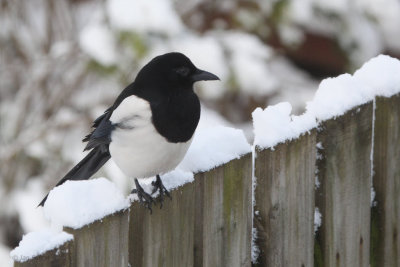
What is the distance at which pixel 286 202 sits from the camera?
2033 millimetres

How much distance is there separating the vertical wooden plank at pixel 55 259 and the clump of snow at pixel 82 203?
1.8 inches

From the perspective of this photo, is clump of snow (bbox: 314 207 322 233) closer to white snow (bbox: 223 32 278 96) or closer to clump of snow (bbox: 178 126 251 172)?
clump of snow (bbox: 178 126 251 172)

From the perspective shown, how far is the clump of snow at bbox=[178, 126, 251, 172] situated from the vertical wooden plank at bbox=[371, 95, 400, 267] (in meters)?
0.51

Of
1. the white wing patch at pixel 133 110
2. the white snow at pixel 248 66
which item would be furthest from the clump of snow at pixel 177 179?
the white snow at pixel 248 66

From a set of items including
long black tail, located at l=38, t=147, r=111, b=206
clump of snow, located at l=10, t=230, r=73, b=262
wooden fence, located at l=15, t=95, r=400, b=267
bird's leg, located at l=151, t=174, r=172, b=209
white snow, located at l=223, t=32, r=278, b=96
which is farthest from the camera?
white snow, located at l=223, t=32, r=278, b=96

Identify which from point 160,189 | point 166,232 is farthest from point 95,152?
point 166,232

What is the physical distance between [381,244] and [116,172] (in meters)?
1.90

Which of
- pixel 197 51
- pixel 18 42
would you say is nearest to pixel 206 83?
pixel 197 51

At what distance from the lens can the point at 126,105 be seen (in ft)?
7.82

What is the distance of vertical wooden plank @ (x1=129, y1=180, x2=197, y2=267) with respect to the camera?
176 centimetres

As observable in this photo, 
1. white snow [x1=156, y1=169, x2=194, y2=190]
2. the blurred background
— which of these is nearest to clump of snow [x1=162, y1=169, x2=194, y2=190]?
white snow [x1=156, y1=169, x2=194, y2=190]

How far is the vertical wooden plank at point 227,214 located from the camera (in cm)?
190

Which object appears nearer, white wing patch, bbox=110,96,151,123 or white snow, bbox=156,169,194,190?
white snow, bbox=156,169,194,190

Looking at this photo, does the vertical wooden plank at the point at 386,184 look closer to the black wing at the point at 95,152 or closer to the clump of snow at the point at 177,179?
the clump of snow at the point at 177,179
